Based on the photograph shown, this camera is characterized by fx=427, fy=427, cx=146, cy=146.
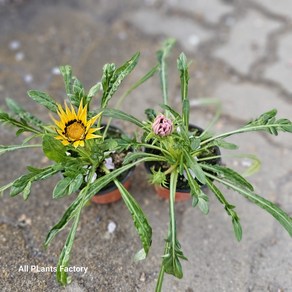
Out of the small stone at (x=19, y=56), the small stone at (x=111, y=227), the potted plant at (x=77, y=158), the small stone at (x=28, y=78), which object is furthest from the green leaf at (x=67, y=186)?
the small stone at (x=19, y=56)

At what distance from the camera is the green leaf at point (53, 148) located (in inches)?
44.7

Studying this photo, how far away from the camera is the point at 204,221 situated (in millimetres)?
1534

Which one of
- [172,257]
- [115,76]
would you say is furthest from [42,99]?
[172,257]

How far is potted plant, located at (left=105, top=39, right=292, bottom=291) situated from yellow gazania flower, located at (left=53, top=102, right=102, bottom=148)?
0.15 m

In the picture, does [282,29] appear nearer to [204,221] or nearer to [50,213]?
[204,221]

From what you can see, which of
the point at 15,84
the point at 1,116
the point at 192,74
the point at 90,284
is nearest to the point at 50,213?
the point at 90,284

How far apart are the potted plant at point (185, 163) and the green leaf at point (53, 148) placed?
194 mm

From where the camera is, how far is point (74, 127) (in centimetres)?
118

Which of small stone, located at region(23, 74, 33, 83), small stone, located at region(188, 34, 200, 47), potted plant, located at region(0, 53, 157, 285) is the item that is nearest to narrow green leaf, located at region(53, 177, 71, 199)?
potted plant, located at region(0, 53, 157, 285)

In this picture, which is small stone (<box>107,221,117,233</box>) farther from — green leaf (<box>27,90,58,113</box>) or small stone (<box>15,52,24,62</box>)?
small stone (<box>15,52,24,62</box>)

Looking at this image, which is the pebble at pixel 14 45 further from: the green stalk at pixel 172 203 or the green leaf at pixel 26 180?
the green stalk at pixel 172 203

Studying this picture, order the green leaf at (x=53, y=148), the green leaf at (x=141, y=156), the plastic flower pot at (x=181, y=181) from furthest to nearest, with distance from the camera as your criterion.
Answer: the plastic flower pot at (x=181, y=181) < the green leaf at (x=141, y=156) < the green leaf at (x=53, y=148)

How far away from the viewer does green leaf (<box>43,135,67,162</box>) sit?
44.7 inches

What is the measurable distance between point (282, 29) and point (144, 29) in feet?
2.32
